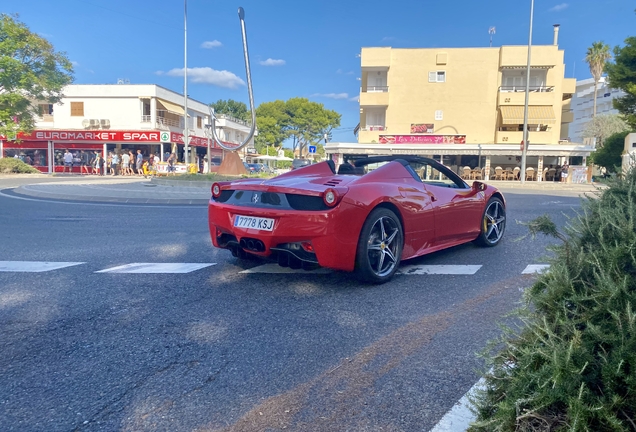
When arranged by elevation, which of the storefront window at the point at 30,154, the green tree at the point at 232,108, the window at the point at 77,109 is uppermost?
the green tree at the point at 232,108

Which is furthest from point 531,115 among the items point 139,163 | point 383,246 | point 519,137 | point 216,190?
point 216,190

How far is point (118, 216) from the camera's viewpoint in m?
10.3

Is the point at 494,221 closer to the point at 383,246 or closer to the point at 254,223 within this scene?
the point at 383,246

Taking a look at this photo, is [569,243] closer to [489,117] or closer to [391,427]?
[391,427]

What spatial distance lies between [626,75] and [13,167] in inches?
1390

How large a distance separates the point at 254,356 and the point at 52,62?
103 ft

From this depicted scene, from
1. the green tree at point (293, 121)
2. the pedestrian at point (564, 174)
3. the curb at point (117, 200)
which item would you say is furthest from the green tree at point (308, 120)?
the curb at point (117, 200)

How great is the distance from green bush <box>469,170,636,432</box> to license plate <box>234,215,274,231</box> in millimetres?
2596

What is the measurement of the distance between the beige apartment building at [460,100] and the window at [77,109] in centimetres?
2006

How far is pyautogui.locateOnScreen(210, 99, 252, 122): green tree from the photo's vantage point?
85375 millimetres

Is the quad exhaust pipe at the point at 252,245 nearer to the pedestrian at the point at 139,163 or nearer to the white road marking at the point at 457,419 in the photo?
the white road marking at the point at 457,419

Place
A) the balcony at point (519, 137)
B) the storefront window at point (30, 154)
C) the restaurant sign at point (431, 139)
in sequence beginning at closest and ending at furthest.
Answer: the balcony at point (519, 137) → the storefront window at point (30, 154) → the restaurant sign at point (431, 139)

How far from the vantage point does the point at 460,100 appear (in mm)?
39188

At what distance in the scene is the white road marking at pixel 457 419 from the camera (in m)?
2.09
